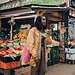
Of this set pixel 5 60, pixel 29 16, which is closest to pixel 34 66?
pixel 5 60

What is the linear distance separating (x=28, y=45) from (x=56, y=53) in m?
7.77

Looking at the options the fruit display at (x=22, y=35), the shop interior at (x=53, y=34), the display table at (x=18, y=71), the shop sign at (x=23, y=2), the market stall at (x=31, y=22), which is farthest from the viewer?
the shop interior at (x=53, y=34)

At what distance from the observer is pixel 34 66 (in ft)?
19.6

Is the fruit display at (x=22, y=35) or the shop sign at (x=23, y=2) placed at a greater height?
the shop sign at (x=23, y=2)

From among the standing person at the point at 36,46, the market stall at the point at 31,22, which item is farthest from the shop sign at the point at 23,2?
the standing person at the point at 36,46

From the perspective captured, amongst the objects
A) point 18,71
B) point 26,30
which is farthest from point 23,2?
point 18,71

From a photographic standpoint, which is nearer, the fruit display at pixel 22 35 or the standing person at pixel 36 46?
the standing person at pixel 36 46

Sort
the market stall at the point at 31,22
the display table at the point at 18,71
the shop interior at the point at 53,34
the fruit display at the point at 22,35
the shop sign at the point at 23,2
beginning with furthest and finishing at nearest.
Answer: the shop interior at the point at 53,34
the fruit display at the point at 22,35
the shop sign at the point at 23,2
the market stall at the point at 31,22
the display table at the point at 18,71

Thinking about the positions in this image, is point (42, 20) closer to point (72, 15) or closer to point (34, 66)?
point (34, 66)

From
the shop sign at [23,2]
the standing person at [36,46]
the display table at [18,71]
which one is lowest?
the display table at [18,71]

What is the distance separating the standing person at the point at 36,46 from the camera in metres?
5.87

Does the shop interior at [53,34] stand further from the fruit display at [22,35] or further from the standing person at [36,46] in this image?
the standing person at [36,46]

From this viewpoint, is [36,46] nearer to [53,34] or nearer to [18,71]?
[18,71]

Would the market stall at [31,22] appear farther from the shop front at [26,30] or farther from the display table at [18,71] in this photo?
the display table at [18,71]
